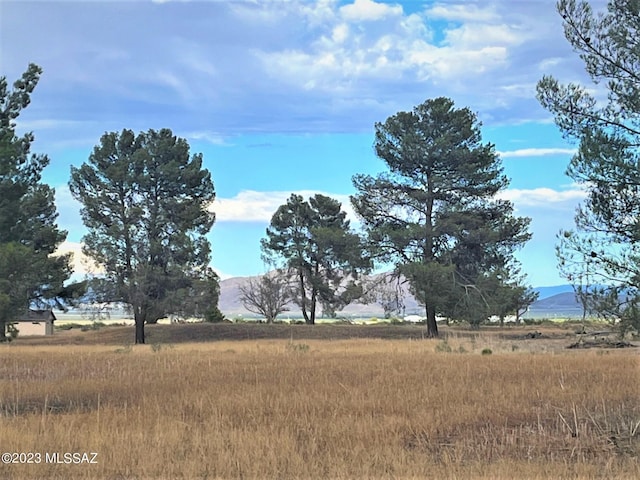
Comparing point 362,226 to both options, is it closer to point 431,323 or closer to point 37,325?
point 431,323

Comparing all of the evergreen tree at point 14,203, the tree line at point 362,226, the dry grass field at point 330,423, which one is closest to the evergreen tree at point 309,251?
the tree line at point 362,226

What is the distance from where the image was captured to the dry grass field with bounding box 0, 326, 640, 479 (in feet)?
24.2

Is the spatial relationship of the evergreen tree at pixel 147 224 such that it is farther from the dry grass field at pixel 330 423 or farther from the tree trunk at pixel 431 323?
the dry grass field at pixel 330 423

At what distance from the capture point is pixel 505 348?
87.7 ft

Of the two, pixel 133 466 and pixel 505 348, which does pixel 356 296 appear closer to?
pixel 505 348

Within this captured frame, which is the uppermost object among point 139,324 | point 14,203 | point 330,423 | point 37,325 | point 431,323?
point 14,203

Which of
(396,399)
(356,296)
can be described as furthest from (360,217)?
(396,399)

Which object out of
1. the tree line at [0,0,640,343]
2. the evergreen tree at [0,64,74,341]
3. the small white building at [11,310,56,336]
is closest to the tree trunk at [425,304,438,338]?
the tree line at [0,0,640,343]

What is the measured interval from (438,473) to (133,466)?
3256 mm

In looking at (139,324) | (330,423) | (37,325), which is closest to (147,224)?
(139,324)

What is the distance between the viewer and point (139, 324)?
43.1m

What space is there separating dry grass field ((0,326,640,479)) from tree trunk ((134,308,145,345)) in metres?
26.2

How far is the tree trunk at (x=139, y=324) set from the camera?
139 feet

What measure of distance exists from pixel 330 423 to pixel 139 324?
3566 centimetres
